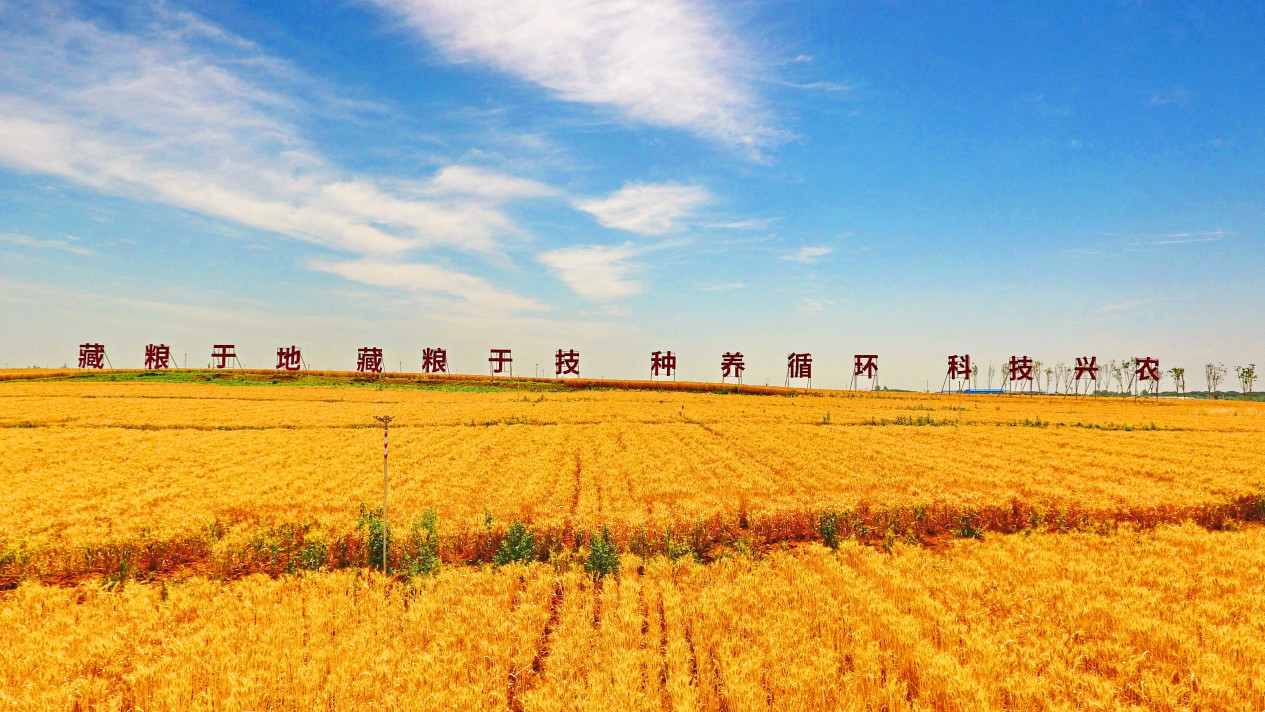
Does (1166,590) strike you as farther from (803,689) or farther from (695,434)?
(695,434)

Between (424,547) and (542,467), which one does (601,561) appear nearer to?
(424,547)

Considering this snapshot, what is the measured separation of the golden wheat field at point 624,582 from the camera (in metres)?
7.69

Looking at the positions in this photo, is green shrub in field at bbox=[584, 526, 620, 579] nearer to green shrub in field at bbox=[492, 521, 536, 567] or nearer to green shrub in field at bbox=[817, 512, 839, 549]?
green shrub in field at bbox=[492, 521, 536, 567]

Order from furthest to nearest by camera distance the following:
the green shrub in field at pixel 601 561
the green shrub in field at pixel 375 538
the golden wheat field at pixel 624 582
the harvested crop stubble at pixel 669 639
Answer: the green shrub in field at pixel 375 538 < the green shrub in field at pixel 601 561 < the golden wheat field at pixel 624 582 < the harvested crop stubble at pixel 669 639

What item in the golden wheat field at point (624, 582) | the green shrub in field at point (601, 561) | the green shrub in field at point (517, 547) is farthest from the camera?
the green shrub in field at point (517, 547)

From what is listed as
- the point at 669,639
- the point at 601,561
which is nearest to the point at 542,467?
the point at 601,561

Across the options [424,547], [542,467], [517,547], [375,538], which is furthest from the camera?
[542,467]

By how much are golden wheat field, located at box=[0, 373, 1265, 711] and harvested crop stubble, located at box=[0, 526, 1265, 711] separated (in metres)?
0.05

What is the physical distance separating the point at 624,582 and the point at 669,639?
97.6 inches

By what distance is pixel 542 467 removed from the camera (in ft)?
77.8

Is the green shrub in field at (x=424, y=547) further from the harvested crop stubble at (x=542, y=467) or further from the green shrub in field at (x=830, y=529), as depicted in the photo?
the green shrub in field at (x=830, y=529)

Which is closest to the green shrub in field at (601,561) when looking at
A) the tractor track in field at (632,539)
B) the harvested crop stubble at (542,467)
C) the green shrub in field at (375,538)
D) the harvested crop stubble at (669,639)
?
the harvested crop stubble at (669,639)

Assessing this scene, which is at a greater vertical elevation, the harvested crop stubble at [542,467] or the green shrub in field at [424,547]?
the harvested crop stubble at [542,467]

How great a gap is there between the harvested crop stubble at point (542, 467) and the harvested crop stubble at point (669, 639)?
405 cm
